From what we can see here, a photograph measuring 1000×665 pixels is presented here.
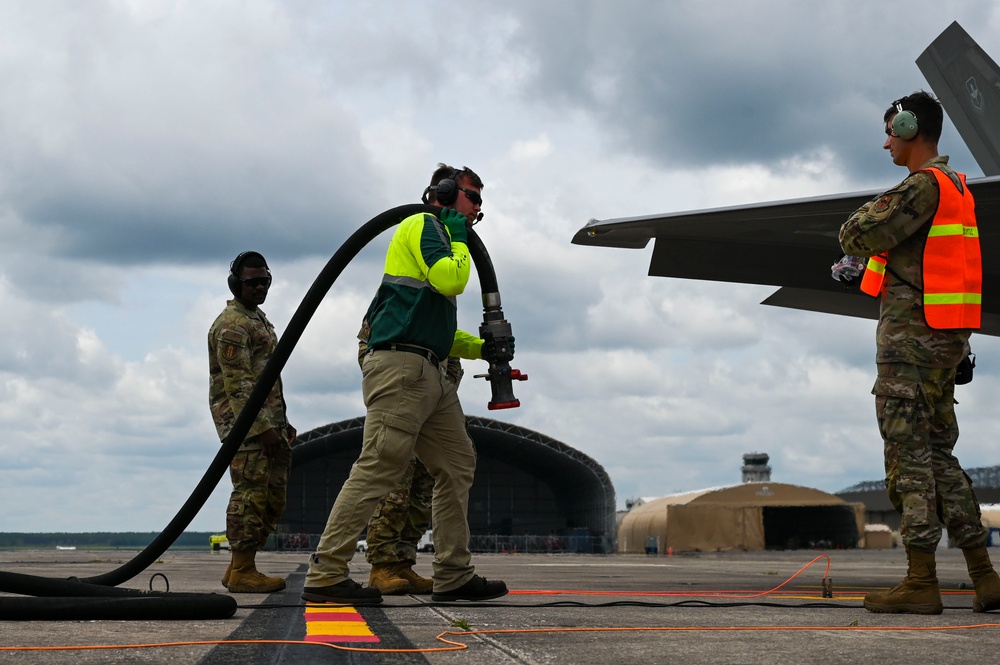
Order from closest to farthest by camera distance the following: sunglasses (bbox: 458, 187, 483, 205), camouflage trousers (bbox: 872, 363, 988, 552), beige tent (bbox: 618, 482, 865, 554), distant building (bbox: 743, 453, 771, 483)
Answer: camouflage trousers (bbox: 872, 363, 988, 552) < sunglasses (bbox: 458, 187, 483, 205) < beige tent (bbox: 618, 482, 865, 554) < distant building (bbox: 743, 453, 771, 483)

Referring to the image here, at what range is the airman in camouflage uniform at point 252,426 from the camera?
19.8ft

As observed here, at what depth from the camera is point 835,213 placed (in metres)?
7.59

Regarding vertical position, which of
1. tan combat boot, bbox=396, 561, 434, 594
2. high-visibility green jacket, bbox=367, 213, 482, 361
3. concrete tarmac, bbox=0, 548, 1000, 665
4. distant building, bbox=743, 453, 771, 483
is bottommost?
concrete tarmac, bbox=0, 548, 1000, 665

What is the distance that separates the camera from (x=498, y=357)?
15.9 feet

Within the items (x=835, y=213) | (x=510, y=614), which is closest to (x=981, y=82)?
(x=835, y=213)

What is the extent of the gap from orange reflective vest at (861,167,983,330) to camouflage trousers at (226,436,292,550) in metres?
3.83

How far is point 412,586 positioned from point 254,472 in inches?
46.5

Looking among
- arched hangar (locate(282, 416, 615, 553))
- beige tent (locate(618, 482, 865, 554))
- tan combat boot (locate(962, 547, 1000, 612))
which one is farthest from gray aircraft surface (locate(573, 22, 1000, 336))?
arched hangar (locate(282, 416, 615, 553))

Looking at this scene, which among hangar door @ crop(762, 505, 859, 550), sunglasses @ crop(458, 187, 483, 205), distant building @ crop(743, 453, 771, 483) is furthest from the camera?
distant building @ crop(743, 453, 771, 483)

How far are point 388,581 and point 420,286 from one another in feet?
6.71

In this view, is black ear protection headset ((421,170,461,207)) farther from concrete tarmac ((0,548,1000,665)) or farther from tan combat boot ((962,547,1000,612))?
tan combat boot ((962,547,1000,612))

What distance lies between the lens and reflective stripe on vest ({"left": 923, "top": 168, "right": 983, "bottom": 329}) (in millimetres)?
4586

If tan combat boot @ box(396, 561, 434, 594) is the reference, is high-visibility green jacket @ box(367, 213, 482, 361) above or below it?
above

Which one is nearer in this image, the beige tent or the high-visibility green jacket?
the high-visibility green jacket
